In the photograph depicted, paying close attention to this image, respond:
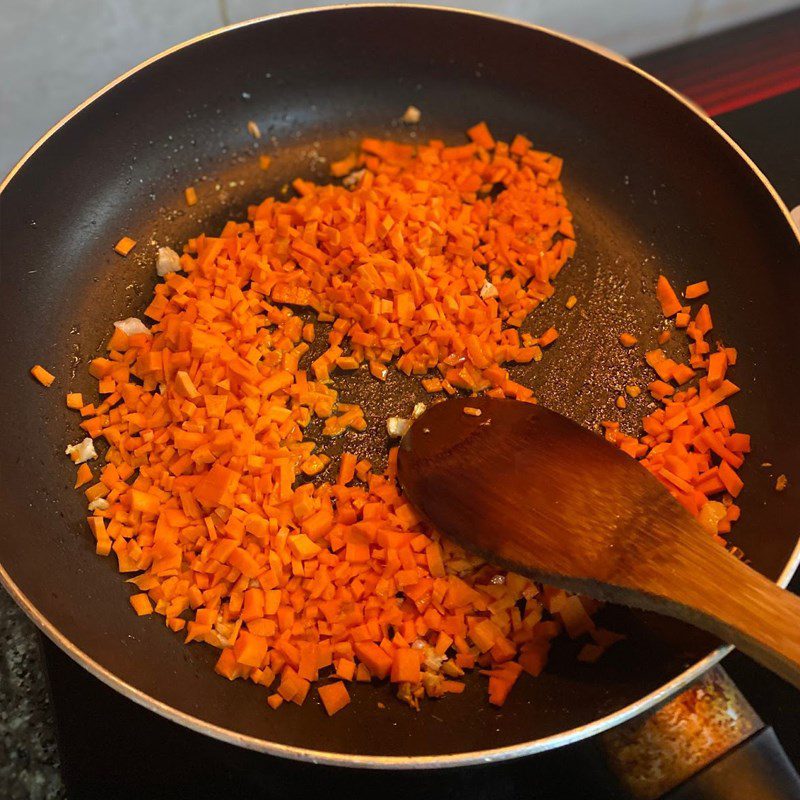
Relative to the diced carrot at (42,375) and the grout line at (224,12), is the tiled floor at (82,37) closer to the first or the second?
A: the grout line at (224,12)

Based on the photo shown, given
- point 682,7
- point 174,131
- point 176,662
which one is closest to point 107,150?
point 174,131

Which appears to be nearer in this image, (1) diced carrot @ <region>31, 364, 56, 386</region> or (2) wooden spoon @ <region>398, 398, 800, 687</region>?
(2) wooden spoon @ <region>398, 398, 800, 687</region>

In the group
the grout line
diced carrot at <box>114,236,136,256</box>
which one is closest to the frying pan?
diced carrot at <box>114,236,136,256</box>

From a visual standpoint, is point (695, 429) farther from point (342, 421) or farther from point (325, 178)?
point (325, 178)

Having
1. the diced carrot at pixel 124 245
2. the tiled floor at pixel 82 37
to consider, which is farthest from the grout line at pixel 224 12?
the diced carrot at pixel 124 245

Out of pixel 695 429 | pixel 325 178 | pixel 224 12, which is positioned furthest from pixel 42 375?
pixel 695 429

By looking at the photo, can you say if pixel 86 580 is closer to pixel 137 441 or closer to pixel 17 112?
pixel 137 441

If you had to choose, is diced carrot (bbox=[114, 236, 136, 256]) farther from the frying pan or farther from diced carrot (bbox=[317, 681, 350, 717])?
diced carrot (bbox=[317, 681, 350, 717])
